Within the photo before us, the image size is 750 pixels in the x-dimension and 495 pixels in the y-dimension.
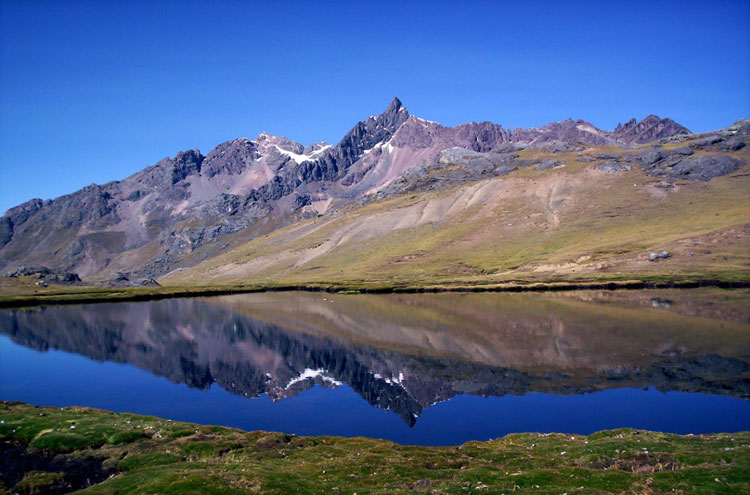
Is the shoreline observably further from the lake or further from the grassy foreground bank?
the grassy foreground bank

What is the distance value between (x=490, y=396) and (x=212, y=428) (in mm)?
29835

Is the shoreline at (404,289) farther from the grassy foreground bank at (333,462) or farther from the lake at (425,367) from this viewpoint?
the grassy foreground bank at (333,462)

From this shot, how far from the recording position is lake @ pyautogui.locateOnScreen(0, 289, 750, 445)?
47250 millimetres

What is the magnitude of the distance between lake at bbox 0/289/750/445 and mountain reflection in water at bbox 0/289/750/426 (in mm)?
337

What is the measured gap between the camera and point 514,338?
258ft

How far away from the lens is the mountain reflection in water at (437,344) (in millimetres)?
57031

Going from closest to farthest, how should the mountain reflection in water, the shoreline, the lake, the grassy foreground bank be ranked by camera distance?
the grassy foreground bank, the lake, the mountain reflection in water, the shoreline

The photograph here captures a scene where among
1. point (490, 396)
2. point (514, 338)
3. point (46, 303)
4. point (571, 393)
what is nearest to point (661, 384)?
point (571, 393)

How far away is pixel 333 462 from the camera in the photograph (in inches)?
1187

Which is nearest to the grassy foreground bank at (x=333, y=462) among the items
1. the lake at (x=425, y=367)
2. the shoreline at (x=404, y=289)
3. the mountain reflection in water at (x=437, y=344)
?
the lake at (x=425, y=367)

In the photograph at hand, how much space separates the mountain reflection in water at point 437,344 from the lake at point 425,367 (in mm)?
337

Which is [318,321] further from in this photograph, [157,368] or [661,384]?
[661,384]

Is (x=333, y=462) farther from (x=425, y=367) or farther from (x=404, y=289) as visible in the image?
(x=404, y=289)

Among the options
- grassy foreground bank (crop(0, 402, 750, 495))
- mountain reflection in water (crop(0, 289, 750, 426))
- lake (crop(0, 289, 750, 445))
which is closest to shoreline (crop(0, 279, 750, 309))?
lake (crop(0, 289, 750, 445))
